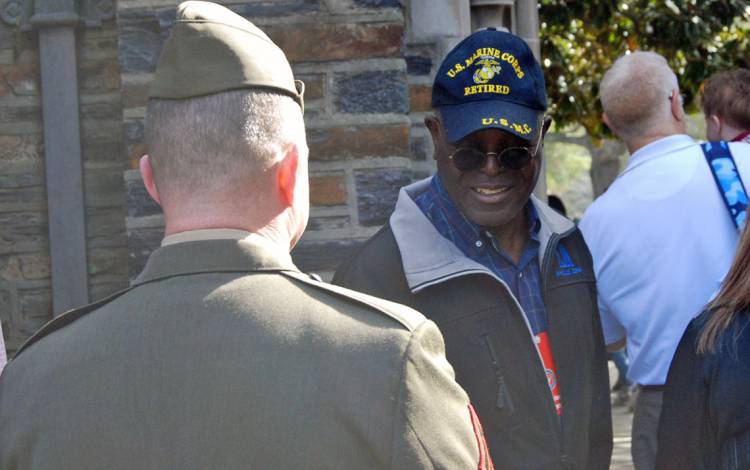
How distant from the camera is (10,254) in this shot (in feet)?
12.8

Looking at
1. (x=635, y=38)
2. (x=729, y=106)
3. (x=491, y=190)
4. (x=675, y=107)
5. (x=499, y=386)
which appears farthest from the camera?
(x=635, y=38)

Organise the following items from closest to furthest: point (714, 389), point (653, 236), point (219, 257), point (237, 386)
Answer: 1. point (237, 386)
2. point (219, 257)
3. point (714, 389)
4. point (653, 236)

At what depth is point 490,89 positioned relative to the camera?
9.50 ft

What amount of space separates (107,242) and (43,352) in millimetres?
2189

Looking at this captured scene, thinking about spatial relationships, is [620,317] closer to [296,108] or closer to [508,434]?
[508,434]

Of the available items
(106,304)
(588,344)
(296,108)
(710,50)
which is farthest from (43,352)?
(710,50)

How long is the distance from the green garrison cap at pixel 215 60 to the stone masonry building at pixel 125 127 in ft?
5.71

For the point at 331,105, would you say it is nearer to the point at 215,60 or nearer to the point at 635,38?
the point at 215,60

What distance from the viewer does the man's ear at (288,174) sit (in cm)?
174

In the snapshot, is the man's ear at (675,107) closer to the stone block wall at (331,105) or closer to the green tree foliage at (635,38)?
the stone block wall at (331,105)

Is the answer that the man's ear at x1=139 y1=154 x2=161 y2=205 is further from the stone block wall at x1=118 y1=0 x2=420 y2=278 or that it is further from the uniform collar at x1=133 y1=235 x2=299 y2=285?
the stone block wall at x1=118 y1=0 x2=420 y2=278

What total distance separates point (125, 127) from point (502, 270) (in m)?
1.22

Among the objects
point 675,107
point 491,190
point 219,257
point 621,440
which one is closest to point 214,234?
point 219,257

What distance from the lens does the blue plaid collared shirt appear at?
114 inches
